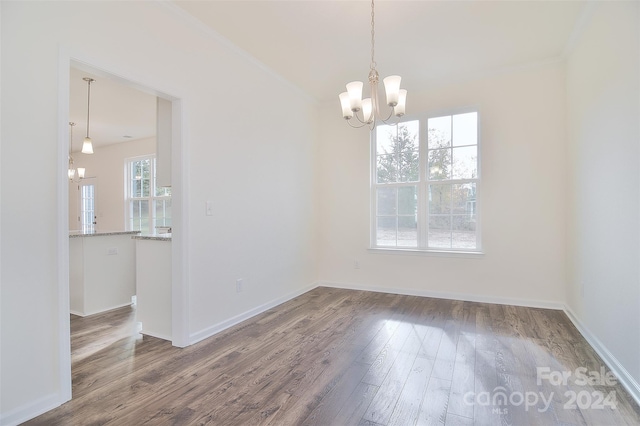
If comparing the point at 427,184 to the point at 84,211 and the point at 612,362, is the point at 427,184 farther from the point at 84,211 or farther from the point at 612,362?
the point at 84,211

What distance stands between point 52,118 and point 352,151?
3388mm

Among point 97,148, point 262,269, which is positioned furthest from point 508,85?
point 97,148

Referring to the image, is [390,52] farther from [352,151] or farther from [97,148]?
[97,148]

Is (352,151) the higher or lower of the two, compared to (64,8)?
lower

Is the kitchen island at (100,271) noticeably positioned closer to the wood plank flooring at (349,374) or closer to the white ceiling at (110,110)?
the wood plank flooring at (349,374)

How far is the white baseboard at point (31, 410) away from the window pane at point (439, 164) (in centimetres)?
405

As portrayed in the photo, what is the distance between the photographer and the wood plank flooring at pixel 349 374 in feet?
5.51

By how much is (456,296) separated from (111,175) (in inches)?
293

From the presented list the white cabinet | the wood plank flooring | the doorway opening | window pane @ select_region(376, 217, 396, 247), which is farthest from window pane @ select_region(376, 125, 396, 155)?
the white cabinet

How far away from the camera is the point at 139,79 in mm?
2229

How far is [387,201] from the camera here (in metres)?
4.29

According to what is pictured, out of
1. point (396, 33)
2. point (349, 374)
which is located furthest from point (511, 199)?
point (349, 374)

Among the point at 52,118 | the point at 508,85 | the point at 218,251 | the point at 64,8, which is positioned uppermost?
the point at 508,85

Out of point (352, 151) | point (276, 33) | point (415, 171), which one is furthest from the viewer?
point (352, 151)
